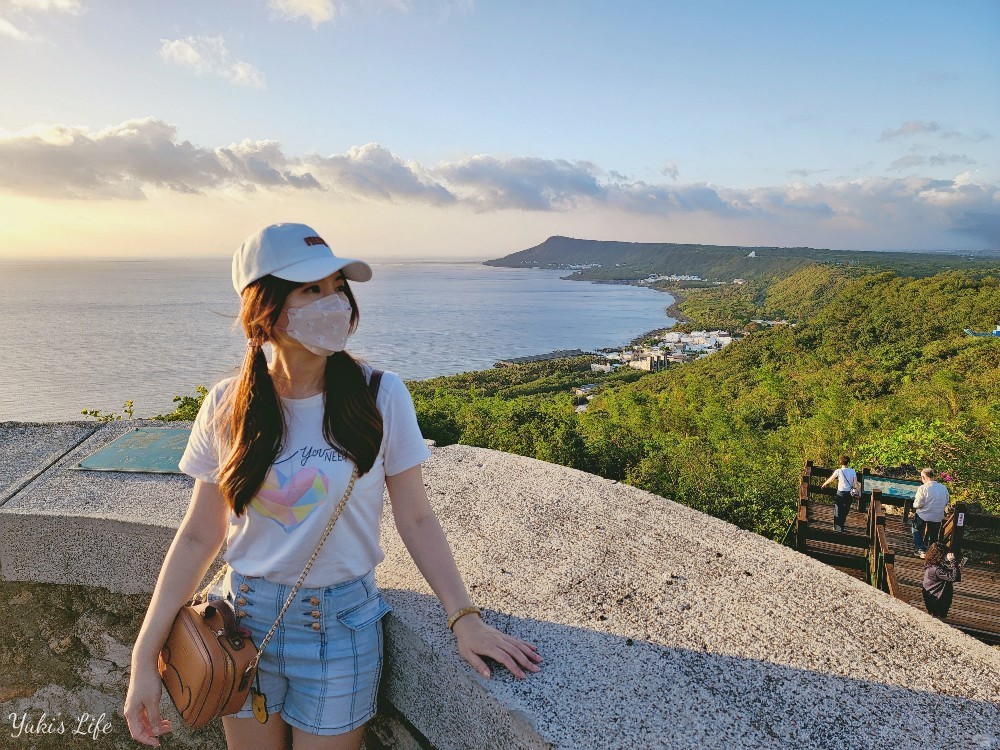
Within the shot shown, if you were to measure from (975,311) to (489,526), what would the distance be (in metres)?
32.2

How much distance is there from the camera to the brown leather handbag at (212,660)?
4.91 feet

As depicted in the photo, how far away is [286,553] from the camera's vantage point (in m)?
1.60

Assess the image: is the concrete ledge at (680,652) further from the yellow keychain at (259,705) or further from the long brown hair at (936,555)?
the long brown hair at (936,555)

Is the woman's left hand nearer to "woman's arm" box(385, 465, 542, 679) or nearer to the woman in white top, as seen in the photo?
"woman's arm" box(385, 465, 542, 679)

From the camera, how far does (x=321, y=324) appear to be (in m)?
1.63

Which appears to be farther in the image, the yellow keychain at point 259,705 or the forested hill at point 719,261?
the forested hill at point 719,261

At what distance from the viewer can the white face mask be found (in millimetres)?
1611

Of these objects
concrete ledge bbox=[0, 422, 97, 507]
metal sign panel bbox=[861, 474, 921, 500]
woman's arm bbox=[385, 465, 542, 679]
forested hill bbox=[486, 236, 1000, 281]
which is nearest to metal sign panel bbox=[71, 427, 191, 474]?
concrete ledge bbox=[0, 422, 97, 507]

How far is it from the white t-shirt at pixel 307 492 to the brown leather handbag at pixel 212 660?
35mm

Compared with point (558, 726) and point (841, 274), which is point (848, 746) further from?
point (841, 274)

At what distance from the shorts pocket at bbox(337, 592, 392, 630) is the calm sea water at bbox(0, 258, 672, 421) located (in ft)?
2.23

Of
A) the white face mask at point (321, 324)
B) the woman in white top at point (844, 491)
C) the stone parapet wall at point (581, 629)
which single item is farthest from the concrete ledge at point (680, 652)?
the woman in white top at point (844, 491)

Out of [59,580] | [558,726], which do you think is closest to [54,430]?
[59,580]

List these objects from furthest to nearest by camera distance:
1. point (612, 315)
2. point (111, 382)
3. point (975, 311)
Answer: point (612, 315) < point (975, 311) < point (111, 382)
